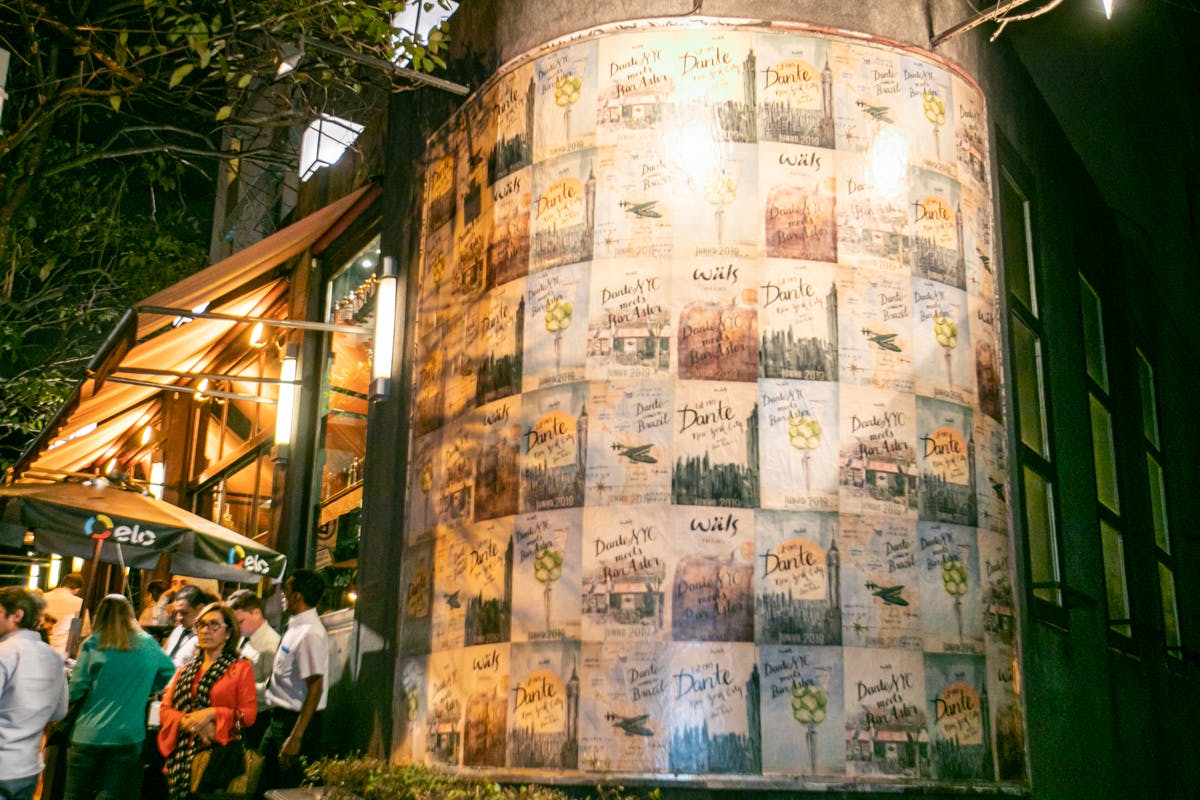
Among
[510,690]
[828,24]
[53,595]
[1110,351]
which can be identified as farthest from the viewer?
[53,595]

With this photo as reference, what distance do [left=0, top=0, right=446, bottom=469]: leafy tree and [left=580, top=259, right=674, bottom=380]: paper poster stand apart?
2814 millimetres

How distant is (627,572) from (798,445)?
129 cm

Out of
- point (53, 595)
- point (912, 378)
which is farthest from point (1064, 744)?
point (53, 595)

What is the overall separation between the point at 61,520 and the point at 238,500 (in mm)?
4216

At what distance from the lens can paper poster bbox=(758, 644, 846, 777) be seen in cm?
646

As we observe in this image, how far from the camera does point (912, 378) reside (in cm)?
729

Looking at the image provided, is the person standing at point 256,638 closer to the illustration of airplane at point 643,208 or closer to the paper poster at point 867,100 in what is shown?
the illustration of airplane at point 643,208

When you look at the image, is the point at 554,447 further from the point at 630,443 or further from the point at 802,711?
the point at 802,711

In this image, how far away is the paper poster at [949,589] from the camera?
274 inches

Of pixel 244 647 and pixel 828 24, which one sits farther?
pixel 244 647

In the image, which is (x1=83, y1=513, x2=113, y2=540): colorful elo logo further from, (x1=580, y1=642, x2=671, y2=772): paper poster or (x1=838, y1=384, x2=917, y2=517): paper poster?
(x1=838, y1=384, x2=917, y2=517): paper poster

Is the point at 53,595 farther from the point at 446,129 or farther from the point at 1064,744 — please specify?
the point at 1064,744

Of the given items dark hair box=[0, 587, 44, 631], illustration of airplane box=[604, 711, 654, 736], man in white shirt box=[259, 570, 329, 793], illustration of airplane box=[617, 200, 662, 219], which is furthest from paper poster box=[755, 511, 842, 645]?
dark hair box=[0, 587, 44, 631]

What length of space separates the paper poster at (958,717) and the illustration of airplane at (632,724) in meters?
1.69
